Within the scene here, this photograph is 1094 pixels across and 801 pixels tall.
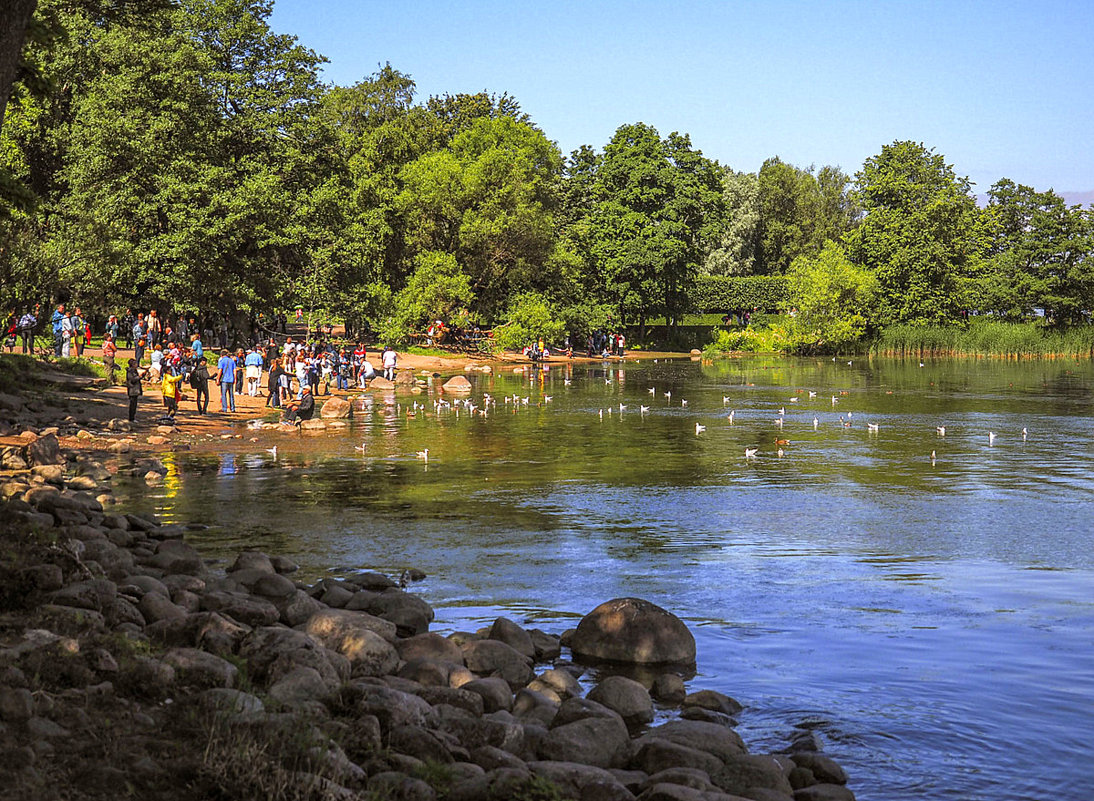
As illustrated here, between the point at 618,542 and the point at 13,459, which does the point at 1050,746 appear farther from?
the point at 13,459

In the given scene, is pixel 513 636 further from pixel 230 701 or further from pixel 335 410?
pixel 335 410

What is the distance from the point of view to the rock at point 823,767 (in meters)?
9.96

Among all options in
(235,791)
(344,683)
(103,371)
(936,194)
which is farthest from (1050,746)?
(936,194)

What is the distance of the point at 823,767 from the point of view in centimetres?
1004

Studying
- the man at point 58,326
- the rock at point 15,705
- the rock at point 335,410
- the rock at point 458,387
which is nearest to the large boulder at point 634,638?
the rock at point 15,705

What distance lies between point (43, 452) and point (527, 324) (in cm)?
5980

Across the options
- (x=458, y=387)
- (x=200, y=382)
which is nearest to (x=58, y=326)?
(x=200, y=382)

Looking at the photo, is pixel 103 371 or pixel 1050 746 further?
pixel 103 371

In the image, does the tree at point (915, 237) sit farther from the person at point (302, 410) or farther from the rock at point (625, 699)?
the rock at point (625, 699)

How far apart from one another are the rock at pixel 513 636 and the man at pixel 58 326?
40.1 m

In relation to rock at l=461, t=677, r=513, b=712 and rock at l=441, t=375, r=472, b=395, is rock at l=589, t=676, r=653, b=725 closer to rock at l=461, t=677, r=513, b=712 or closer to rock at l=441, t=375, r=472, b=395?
rock at l=461, t=677, r=513, b=712

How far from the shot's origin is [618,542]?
67.9 ft

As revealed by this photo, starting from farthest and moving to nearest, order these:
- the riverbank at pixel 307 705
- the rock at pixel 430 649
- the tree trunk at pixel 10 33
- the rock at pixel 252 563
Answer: the rock at pixel 252 563, the rock at pixel 430 649, the tree trunk at pixel 10 33, the riverbank at pixel 307 705

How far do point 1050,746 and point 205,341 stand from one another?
62.5 metres
